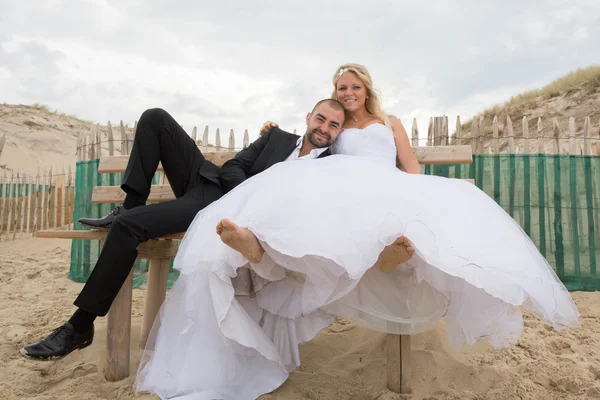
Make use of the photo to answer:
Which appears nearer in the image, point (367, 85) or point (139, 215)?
point (139, 215)

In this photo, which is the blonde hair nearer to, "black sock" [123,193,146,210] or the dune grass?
"black sock" [123,193,146,210]

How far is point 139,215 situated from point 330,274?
1208 millimetres

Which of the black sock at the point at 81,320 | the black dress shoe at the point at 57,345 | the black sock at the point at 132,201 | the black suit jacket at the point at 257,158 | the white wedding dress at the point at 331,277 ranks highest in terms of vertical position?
the black suit jacket at the point at 257,158

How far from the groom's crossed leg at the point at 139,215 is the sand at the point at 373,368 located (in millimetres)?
208

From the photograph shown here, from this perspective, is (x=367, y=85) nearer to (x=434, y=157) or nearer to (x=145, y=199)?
(x=434, y=157)

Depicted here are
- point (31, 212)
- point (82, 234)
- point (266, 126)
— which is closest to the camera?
point (82, 234)

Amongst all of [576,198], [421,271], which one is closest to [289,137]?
[421,271]

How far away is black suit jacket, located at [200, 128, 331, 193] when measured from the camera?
307 cm

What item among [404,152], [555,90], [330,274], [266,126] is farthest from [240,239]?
[555,90]

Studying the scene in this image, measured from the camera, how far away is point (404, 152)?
348 cm

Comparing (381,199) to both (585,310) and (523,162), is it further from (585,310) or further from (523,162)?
(523,162)

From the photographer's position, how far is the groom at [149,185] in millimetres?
2396

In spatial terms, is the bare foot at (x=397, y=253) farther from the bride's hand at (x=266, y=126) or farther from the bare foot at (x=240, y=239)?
the bride's hand at (x=266, y=126)

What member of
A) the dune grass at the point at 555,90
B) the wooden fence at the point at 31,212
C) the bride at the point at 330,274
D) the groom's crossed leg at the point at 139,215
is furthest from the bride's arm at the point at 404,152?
the dune grass at the point at 555,90
